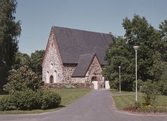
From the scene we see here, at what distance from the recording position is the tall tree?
37812mm

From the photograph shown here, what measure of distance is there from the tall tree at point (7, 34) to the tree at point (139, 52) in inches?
671

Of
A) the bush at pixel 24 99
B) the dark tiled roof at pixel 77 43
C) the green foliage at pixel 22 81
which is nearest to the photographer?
the bush at pixel 24 99

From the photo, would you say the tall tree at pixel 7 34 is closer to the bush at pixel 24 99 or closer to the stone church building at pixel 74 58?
the stone church building at pixel 74 58

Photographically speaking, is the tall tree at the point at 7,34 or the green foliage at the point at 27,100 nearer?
the green foliage at the point at 27,100

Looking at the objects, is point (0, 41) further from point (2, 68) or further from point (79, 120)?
point (79, 120)

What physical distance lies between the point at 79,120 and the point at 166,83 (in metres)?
21.2

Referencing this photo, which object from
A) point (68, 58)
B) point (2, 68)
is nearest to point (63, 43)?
point (68, 58)

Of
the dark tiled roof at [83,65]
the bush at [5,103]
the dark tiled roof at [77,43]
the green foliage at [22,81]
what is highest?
the dark tiled roof at [77,43]

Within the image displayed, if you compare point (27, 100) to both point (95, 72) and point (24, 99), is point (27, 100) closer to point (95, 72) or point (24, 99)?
point (24, 99)

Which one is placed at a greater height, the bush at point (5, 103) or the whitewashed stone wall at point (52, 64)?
the whitewashed stone wall at point (52, 64)

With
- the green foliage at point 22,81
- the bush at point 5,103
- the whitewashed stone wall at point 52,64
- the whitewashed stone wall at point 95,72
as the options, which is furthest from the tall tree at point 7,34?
the bush at point 5,103

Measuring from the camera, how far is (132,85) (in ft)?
126

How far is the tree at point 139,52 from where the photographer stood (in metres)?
36.5

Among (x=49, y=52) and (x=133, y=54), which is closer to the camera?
(x=133, y=54)
